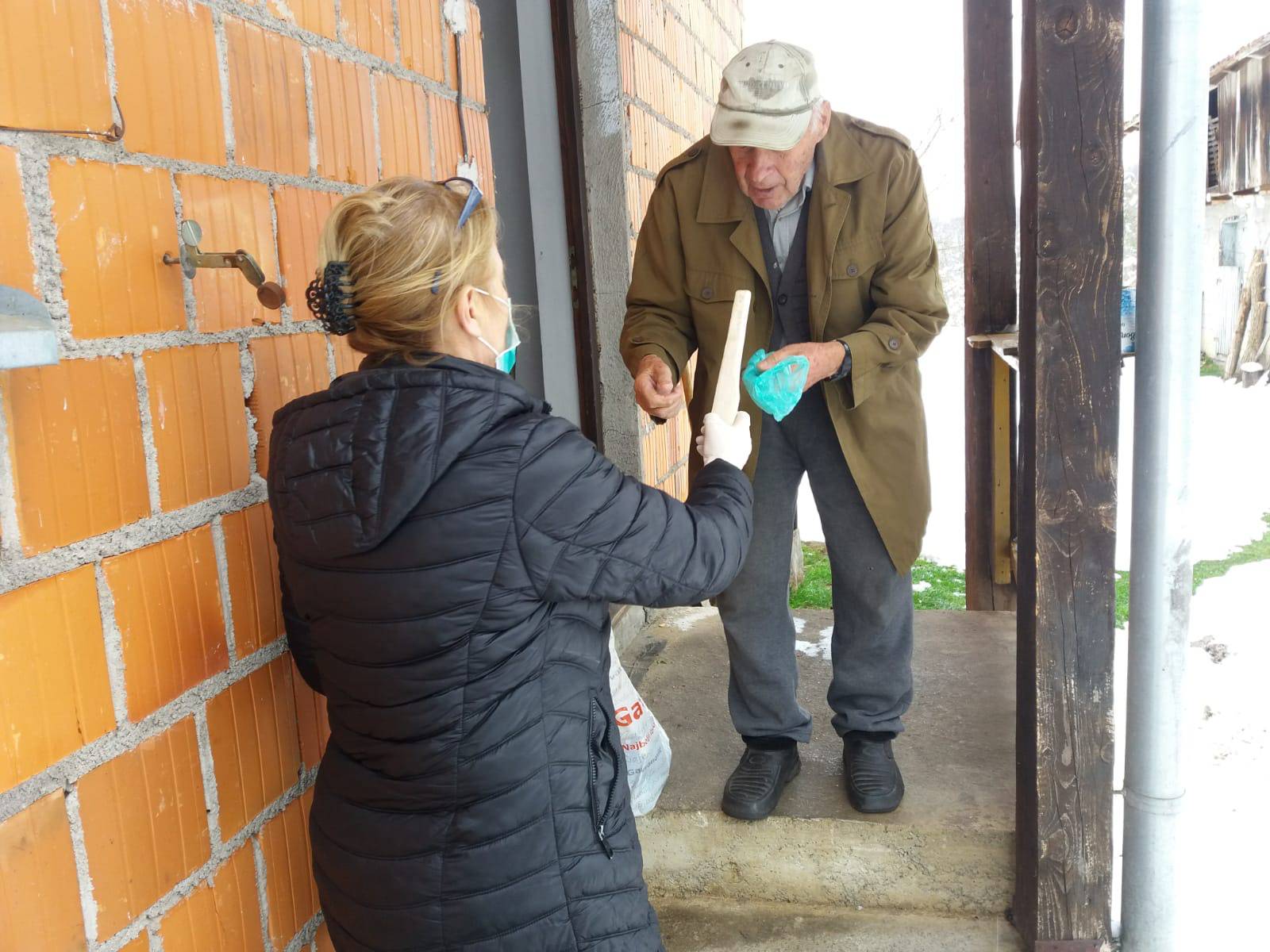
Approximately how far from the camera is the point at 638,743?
94.1 inches

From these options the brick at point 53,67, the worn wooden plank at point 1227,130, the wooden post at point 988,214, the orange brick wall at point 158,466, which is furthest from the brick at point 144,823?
the worn wooden plank at point 1227,130

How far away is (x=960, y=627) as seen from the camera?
3.46 metres

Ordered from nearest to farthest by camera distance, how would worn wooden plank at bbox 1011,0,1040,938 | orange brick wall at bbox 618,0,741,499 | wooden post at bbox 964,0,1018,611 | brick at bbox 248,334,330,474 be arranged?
brick at bbox 248,334,330,474, worn wooden plank at bbox 1011,0,1040,938, wooden post at bbox 964,0,1018,611, orange brick wall at bbox 618,0,741,499

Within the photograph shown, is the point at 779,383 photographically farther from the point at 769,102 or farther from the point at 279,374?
the point at 279,374

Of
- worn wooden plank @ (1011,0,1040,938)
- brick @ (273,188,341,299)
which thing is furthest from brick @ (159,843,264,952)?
worn wooden plank @ (1011,0,1040,938)

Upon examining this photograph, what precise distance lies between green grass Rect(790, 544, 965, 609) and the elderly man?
273 centimetres

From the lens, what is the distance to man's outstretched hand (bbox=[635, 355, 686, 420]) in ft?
7.04

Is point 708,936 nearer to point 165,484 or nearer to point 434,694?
point 434,694

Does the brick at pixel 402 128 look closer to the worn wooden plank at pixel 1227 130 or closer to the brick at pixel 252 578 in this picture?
the brick at pixel 252 578

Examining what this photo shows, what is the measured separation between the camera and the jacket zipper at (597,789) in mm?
1418

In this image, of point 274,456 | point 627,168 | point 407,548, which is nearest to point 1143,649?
point 407,548

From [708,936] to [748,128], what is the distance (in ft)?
5.95

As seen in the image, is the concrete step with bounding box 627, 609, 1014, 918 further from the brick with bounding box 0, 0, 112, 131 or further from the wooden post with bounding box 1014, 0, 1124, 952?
the brick with bounding box 0, 0, 112, 131

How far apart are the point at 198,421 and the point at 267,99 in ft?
1.79
